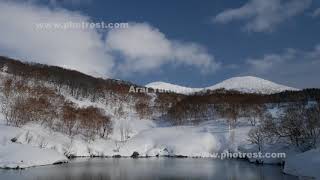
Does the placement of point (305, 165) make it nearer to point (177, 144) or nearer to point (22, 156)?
point (22, 156)

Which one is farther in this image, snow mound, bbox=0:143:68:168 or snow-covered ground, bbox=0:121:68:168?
snow-covered ground, bbox=0:121:68:168

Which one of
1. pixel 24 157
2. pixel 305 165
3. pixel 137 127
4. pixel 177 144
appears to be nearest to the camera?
pixel 305 165

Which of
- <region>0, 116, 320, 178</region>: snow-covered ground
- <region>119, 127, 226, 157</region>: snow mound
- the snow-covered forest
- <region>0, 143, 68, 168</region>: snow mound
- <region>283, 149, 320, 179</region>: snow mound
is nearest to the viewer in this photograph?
<region>283, 149, 320, 179</region>: snow mound

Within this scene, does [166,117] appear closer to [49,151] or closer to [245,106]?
[245,106]

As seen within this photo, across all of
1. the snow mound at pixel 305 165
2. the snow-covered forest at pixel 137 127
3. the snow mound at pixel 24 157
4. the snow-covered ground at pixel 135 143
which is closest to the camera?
the snow mound at pixel 305 165

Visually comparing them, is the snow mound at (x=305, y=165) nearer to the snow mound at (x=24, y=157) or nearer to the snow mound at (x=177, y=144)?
the snow mound at (x=24, y=157)

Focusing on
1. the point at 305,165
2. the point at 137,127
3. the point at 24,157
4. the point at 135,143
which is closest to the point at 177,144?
the point at 135,143

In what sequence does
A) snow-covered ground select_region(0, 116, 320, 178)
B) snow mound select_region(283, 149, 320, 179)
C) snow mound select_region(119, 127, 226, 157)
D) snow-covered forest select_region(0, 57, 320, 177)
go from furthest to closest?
snow mound select_region(119, 127, 226, 157) < snow-covered ground select_region(0, 116, 320, 178) < snow-covered forest select_region(0, 57, 320, 177) < snow mound select_region(283, 149, 320, 179)

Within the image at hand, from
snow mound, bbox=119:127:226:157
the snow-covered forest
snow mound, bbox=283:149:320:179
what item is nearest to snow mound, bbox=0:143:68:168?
the snow-covered forest

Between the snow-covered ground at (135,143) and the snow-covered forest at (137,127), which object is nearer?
the snow-covered forest at (137,127)

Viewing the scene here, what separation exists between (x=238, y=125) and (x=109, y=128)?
32733 mm

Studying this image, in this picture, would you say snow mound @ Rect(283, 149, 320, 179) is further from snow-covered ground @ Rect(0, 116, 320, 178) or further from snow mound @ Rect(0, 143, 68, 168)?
snow mound @ Rect(0, 143, 68, 168)

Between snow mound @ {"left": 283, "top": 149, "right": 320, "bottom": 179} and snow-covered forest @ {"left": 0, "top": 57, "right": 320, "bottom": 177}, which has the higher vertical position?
snow-covered forest @ {"left": 0, "top": 57, "right": 320, "bottom": 177}

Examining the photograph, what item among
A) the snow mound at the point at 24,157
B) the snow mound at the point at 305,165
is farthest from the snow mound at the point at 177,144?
the snow mound at the point at 305,165
